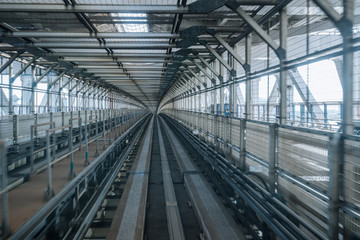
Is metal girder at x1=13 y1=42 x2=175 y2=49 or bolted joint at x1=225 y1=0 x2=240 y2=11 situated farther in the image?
metal girder at x1=13 y1=42 x2=175 y2=49

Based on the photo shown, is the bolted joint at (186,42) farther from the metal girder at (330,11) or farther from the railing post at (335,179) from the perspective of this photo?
the railing post at (335,179)

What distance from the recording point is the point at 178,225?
13.1 feet

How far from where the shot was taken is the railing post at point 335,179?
223 cm

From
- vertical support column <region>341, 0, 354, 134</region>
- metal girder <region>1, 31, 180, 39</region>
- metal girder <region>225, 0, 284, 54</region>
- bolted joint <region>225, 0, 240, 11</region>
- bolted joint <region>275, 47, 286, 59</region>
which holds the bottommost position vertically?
vertical support column <region>341, 0, 354, 134</region>

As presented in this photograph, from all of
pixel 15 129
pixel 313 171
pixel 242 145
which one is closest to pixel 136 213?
pixel 242 145

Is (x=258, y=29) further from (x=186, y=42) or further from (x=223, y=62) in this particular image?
(x=186, y=42)

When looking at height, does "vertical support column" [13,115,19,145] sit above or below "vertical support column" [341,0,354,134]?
below

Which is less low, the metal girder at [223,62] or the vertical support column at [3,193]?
the metal girder at [223,62]

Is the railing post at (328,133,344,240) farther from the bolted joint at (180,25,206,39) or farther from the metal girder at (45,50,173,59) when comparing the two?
the metal girder at (45,50,173,59)

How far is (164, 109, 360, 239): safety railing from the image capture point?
2.15 meters

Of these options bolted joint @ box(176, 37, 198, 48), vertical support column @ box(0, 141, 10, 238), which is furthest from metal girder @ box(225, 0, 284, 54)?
vertical support column @ box(0, 141, 10, 238)

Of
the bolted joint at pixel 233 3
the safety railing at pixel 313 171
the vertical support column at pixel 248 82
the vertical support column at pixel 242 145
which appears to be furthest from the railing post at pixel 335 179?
the vertical support column at pixel 248 82

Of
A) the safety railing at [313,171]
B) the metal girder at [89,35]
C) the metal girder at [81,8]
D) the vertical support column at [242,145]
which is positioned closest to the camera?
the safety railing at [313,171]

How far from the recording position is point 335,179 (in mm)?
2260
